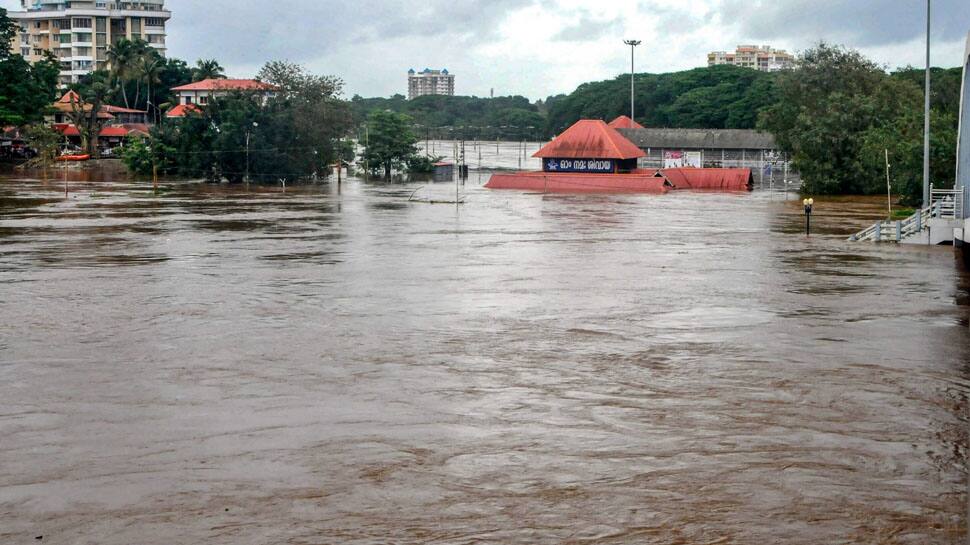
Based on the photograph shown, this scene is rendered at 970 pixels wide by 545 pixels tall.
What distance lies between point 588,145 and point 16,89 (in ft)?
163

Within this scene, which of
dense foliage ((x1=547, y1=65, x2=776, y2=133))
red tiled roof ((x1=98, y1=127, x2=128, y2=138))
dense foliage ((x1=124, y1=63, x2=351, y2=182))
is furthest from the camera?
dense foliage ((x1=547, y1=65, x2=776, y2=133))

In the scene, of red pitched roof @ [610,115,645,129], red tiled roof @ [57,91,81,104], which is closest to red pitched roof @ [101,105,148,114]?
red tiled roof @ [57,91,81,104]

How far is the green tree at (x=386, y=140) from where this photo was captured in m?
108

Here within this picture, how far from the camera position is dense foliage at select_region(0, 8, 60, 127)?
321 feet

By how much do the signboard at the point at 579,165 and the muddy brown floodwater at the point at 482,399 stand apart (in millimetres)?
48978

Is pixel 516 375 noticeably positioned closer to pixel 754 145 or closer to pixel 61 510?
pixel 61 510

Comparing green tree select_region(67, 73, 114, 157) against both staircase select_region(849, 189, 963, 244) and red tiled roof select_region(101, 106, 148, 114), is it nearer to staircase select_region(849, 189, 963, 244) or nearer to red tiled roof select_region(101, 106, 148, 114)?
red tiled roof select_region(101, 106, 148, 114)

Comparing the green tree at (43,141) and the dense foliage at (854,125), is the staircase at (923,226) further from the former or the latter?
the green tree at (43,141)

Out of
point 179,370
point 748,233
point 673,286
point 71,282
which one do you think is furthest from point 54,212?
point 179,370

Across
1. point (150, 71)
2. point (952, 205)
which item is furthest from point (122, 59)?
point (952, 205)

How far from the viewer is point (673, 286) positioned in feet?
96.5

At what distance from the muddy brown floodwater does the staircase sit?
403cm

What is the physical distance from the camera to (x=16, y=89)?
98.5m

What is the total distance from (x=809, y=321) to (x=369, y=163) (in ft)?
286
